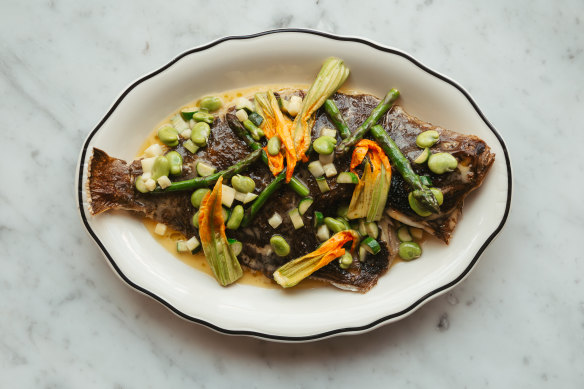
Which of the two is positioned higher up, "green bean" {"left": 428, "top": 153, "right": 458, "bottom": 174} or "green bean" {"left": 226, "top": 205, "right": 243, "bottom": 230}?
"green bean" {"left": 428, "top": 153, "right": 458, "bottom": 174}

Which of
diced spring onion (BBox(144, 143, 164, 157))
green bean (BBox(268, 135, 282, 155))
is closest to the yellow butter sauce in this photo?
diced spring onion (BBox(144, 143, 164, 157))

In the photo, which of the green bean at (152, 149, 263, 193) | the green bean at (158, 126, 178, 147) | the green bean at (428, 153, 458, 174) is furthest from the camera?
the green bean at (158, 126, 178, 147)

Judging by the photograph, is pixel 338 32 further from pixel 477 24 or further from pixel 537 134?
pixel 537 134

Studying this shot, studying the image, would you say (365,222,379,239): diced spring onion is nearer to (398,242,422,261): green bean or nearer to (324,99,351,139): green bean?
(398,242,422,261): green bean

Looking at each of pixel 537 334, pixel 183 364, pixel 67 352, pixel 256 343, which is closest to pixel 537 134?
pixel 537 334

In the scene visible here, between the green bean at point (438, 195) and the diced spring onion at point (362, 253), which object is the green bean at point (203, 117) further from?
the green bean at point (438, 195)
